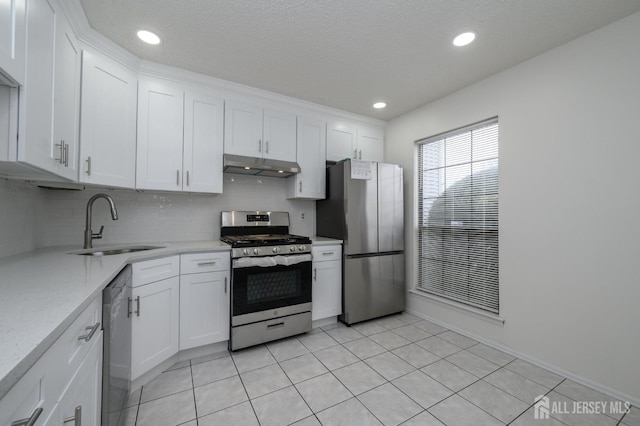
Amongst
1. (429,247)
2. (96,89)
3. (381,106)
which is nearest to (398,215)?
(429,247)

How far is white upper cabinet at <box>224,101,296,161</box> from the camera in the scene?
273cm

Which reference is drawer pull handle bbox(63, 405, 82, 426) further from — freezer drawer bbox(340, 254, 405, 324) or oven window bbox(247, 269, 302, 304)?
freezer drawer bbox(340, 254, 405, 324)

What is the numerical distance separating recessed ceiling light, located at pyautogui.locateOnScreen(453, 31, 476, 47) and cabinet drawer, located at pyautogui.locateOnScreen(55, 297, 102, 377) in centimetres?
275

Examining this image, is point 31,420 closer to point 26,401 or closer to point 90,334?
point 26,401

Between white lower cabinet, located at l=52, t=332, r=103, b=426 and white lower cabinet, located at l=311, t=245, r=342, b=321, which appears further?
white lower cabinet, located at l=311, t=245, r=342, b=321

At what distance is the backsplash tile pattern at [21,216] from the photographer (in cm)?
162

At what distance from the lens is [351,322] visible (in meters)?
2.95

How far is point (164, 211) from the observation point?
2.70 m

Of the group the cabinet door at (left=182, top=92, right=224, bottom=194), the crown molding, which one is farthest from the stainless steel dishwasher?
the crown molding

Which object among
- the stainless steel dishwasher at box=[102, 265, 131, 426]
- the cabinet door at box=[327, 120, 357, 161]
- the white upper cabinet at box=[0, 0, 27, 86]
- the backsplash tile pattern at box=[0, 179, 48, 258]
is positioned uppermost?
the cabinet door at box=[327, 120, 357, 161]

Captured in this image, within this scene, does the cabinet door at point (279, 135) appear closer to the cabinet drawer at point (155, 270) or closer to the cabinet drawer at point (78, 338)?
the cabinet drawer at point (155, 270)

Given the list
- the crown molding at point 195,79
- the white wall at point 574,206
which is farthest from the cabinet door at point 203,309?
the white wall at point 574,206

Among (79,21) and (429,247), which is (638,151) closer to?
(429,247)

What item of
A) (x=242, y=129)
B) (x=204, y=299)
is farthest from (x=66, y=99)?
(x=204, y=299)
